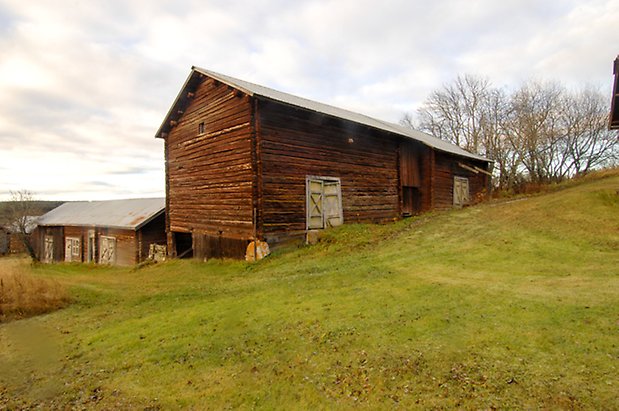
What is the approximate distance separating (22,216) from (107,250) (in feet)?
56.4

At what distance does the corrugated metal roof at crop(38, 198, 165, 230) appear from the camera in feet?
76.9

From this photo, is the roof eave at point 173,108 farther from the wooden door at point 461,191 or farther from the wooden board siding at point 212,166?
the wooden door at point 461,191

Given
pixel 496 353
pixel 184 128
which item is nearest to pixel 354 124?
pixel 184 128

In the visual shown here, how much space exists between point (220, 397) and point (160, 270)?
12931mm

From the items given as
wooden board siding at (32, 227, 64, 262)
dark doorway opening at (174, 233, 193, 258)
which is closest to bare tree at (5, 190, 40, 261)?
wooden board siding at (32, 227, 64, 262)

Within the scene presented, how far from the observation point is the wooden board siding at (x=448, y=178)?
2388 centimetres

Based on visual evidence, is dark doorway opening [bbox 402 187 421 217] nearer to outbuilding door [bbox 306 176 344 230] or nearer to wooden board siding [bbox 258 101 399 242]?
wooden board siding [bbox 258 101 399 242]

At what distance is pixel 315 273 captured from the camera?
10523 mm

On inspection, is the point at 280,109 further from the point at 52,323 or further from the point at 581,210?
the point at 581,210

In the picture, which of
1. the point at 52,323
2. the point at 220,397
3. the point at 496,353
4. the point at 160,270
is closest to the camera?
the point at 220,397

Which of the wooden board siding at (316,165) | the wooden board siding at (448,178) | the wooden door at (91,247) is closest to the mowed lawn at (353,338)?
the wooden board siding at (316,165)

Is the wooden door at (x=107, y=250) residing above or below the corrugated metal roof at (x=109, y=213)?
below

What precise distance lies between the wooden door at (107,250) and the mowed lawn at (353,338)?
14780 mm

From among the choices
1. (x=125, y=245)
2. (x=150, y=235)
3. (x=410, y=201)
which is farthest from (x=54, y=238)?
(x=410, y=201)
